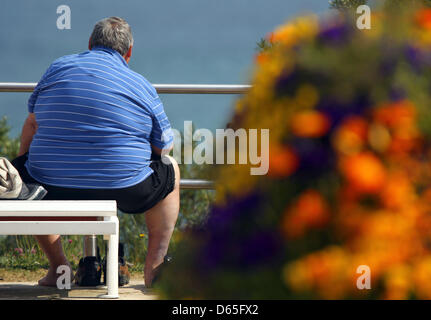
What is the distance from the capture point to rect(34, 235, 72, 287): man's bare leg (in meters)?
2.68

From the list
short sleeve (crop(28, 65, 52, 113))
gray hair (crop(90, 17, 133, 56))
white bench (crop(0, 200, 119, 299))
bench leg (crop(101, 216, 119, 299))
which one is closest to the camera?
white bench (crop(0, 200, 119, 299))

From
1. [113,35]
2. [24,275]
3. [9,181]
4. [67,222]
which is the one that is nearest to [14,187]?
[9,181]

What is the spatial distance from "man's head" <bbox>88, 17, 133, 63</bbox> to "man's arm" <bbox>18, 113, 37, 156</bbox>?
1.33 feet

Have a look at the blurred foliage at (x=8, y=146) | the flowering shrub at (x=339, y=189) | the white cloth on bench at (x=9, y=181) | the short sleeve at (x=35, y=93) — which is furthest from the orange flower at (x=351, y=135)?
the blurred foliage at (x=8, y=146)

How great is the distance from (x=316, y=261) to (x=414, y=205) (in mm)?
113

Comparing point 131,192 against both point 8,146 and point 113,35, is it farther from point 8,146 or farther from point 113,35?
point 8,146

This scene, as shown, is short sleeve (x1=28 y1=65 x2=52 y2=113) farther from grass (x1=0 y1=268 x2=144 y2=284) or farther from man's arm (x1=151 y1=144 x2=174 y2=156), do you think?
grass (x1=0 y1=268 x2=144 y2=284)

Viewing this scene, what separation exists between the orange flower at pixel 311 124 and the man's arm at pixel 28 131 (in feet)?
7.54

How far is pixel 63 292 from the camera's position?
8.53 feet

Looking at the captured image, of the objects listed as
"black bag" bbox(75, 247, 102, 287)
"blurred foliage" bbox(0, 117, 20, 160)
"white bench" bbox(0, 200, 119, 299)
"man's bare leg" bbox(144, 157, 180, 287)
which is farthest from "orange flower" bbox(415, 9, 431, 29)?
"blurred foliage" bbox(0, 117, 20, 160)

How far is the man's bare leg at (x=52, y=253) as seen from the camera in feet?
8.78

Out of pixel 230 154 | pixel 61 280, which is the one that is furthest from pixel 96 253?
pixel 230 154

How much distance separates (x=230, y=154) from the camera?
748 millimetres
